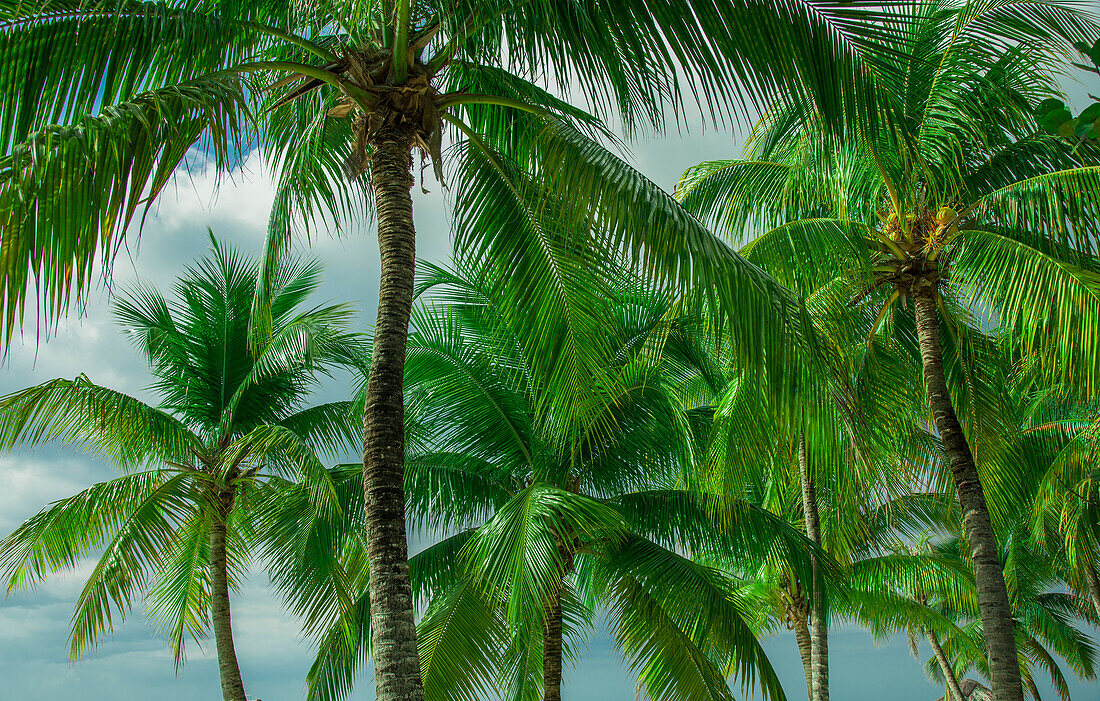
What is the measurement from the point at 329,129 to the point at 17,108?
2.87m

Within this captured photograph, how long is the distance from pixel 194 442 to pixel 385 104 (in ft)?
21.9

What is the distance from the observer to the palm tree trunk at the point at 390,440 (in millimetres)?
4578

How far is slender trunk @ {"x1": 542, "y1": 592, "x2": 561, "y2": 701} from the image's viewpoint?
968 cm

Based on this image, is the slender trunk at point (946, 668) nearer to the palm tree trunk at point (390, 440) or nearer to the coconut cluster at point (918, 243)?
the coconut cluster at point (918, 243)

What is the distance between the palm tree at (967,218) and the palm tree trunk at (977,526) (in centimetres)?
1

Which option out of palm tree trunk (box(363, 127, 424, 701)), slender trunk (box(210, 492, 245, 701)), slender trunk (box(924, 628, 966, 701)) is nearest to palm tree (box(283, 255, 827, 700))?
slender trunk (box(210, 492, 245, 701))

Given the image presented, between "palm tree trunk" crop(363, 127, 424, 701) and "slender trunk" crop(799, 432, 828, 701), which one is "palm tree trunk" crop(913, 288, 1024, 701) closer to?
"slender trunk" crop(799, 432, 828, 701)

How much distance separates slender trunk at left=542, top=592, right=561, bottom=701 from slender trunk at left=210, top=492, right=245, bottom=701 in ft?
11.6

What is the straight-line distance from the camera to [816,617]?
1031cm

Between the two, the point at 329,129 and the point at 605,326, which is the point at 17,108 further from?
the point at 605,326

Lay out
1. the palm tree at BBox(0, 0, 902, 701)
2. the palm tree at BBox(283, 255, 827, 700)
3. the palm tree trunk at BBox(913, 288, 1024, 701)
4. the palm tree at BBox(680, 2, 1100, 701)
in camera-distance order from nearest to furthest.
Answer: the palm tree at BBox(0, 0, 902, 701), the palm tree at BBox(680, 2, 1100, 701), the palm tree trunk at BBox(913, 288, 1024, 701), the palm tree at BBox(283, 255, 827, 700)

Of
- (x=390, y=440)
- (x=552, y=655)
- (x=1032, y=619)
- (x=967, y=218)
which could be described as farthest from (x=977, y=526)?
(x=1032, y=619)

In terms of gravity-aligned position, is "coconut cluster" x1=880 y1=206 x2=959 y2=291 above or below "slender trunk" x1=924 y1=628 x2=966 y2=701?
above

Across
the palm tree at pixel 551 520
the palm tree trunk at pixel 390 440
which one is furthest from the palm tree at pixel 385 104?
the palm tree at pixel 551 520
